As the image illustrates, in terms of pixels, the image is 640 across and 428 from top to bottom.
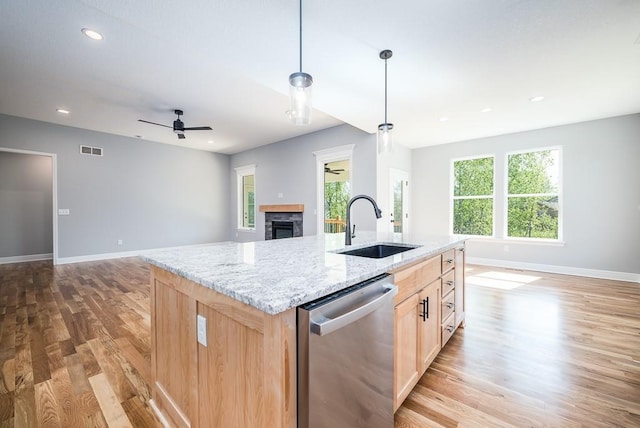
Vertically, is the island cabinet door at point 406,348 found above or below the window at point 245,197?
below

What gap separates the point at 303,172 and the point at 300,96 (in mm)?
4369

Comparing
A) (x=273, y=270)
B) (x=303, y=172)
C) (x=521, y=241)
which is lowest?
(x=521, y=241)

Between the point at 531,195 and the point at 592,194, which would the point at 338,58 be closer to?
the point at 531,195

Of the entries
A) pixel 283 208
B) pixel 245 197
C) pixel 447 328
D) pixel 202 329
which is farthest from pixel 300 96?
pixel 245 197

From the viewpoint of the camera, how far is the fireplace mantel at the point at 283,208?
239 inches

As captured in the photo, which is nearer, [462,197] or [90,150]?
[90,150]

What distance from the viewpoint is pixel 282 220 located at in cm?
648

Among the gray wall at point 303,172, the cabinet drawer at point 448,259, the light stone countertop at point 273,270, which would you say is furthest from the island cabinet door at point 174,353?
the gray wall at point 303,172

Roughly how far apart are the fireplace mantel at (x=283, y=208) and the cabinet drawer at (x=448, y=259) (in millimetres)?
4063

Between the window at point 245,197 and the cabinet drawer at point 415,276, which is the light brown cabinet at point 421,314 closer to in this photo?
the cabinet drawer at point 415,276

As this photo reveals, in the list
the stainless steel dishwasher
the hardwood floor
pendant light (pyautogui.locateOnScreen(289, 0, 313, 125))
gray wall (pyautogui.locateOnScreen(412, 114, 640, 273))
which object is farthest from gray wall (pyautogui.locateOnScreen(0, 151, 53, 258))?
gray wall (pyautogui.locateOnScreen(412, 114, 640, 273))

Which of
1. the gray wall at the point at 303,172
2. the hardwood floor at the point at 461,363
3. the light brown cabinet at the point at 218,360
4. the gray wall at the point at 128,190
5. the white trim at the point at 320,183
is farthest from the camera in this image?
the white trim at the point at 320,183

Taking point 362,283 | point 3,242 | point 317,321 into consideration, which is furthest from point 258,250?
point 3,242

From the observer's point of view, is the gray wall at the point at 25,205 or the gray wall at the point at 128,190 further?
the gray wall at the point at 25,205
